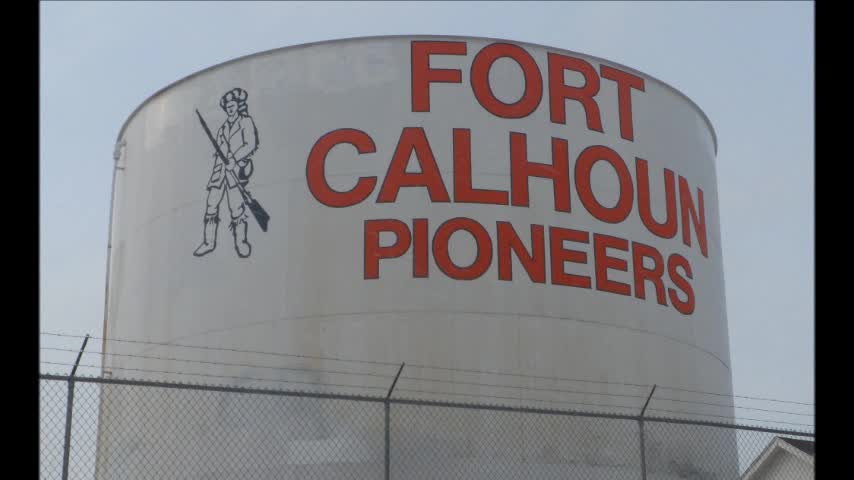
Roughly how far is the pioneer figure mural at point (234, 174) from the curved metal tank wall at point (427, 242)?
0.14 ft

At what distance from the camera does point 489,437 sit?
1387 cm

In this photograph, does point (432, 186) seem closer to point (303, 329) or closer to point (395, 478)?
point (303, 329)

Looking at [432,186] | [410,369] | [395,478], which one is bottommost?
[395,478]

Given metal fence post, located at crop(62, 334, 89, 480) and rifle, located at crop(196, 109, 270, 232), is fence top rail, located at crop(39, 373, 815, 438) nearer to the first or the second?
metal fence post, located at crop(62, 334, 89, 480)

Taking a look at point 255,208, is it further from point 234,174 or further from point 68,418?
point 68,418

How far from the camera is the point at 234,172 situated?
15.2m

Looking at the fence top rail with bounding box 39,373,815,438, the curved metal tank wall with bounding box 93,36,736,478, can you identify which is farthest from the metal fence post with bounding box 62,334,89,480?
the curved metal tank wall with bounding box 93,36,736,478

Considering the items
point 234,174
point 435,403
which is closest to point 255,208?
point 234,174

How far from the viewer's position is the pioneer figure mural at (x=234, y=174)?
48.9 feet

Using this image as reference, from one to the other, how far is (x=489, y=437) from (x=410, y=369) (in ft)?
3.71

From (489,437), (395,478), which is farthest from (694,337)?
(395,478)

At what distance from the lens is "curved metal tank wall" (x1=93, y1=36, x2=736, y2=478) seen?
556 inches

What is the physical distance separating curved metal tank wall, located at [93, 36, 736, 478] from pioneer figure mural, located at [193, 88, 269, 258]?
1.7 inches
